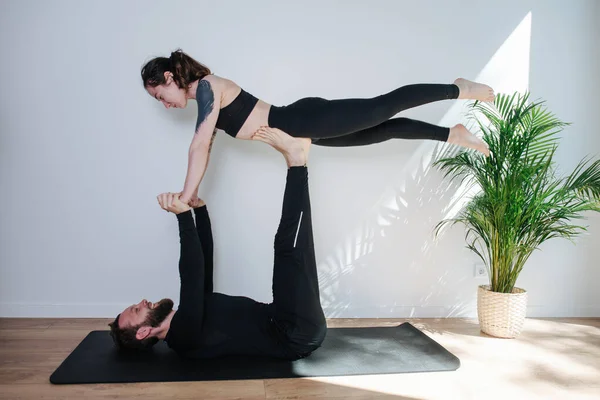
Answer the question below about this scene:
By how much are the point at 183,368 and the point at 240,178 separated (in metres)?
1.40

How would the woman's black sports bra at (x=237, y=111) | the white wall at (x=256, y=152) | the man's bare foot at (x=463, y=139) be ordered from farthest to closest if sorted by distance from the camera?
the white wall at (x=256, y=152)
the man's bare foot at (x=463, y=139)
the woman's black sports bra at (x=237, y=111)

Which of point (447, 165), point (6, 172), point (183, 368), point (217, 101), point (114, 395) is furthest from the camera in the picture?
point (447, 165)

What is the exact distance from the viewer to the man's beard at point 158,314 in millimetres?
2600

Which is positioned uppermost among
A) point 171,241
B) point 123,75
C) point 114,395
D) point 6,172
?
point 123,75

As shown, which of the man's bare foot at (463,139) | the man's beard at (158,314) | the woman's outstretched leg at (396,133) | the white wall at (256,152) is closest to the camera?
the man's beard at (158,314)

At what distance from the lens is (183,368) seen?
256cm

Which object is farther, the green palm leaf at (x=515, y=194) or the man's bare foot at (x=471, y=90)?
the green palm leaf at (x=515, y=194)

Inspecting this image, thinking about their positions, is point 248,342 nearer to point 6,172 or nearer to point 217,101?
point 217,101

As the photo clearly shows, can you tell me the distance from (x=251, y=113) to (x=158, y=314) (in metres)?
1.14

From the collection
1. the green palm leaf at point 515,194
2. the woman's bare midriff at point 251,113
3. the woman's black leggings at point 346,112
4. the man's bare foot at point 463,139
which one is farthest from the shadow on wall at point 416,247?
the woman's bare midriff at point 251,113

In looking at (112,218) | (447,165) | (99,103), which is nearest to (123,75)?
(99,103)

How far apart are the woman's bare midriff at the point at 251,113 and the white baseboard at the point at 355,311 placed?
4.70 ft

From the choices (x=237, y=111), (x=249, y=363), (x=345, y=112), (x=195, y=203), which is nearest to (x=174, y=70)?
(x=237, y=111)

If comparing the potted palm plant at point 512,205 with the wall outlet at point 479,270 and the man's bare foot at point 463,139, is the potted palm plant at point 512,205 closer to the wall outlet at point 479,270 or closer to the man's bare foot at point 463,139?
the man's bare foot at point 463,139
